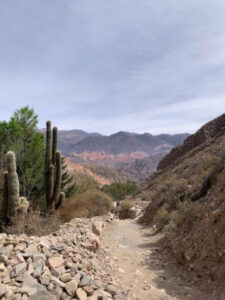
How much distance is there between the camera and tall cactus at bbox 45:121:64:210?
14.3m

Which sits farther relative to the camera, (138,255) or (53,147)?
(53,147)

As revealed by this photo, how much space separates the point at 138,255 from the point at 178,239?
1.25m

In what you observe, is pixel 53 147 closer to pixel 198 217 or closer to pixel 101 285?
pixel 198 217

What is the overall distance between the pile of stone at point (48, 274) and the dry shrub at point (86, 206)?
8.57m

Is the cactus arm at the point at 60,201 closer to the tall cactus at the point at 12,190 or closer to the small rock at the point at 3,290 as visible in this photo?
the tall cactus at the point at 12,190

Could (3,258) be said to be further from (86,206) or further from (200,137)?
(200,137)

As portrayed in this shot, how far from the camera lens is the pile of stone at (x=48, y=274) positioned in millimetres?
3916

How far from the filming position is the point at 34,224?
797cm

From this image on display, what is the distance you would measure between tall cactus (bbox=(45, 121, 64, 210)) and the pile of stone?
880 cm

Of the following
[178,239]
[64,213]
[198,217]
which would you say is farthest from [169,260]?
[64,213]

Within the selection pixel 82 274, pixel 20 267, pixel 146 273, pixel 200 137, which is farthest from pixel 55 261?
pixel 200 137

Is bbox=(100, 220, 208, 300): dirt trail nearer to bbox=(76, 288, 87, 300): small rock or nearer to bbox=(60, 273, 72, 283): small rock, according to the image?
bbox=(76, 288, 87, 300): small rock

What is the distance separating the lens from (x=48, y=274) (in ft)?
14.4

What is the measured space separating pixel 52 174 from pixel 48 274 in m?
10.3
